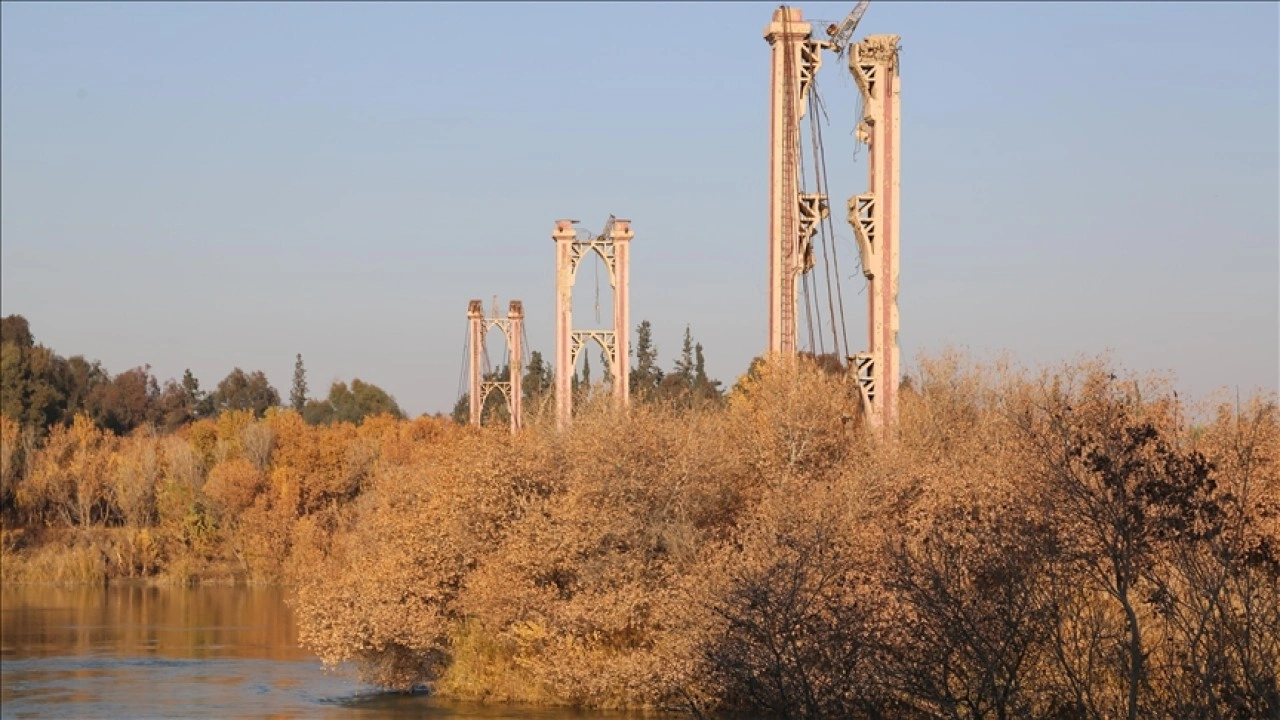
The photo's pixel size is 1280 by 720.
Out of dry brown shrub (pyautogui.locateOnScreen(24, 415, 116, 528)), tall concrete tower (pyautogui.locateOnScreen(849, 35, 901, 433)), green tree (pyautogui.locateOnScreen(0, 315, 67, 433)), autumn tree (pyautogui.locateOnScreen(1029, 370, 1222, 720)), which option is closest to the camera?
autumn tree (pyautogui.locateOnScreen(1029, 370, 1222, 720))

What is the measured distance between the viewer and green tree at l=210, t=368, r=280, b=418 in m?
146

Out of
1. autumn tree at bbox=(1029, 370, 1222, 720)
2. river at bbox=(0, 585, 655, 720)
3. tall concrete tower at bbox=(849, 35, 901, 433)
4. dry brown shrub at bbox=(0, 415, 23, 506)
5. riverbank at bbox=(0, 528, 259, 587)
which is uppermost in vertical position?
tall concrete tower at bbox=(849, 35, 901, 433)

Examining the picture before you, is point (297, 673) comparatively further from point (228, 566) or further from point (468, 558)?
point (228, 566)

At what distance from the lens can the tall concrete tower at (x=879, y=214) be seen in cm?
3353

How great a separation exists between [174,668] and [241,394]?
106479 millimetres

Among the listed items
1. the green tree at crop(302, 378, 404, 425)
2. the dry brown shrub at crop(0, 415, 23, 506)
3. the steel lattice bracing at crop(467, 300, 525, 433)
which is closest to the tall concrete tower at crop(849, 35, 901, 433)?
the steel lattice bracing at crop(467, 300, 525, 433)

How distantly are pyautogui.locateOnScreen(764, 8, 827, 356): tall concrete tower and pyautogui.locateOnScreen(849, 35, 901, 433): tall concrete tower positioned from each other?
156cm

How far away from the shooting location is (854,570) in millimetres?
22250

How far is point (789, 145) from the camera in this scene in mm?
36375

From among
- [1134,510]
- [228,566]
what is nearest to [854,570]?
[1134,510]

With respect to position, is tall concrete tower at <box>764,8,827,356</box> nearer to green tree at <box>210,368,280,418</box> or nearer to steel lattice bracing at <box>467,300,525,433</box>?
steel lattice bracing at <box>467,300,525,433</box>

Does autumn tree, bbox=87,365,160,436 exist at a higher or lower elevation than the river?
higher

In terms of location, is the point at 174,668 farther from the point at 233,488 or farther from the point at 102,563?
the point at 233,488

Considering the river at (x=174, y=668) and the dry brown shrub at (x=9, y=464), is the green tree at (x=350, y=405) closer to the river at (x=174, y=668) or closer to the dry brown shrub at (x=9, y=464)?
the dry brown shrub at (x=9, y=464)
